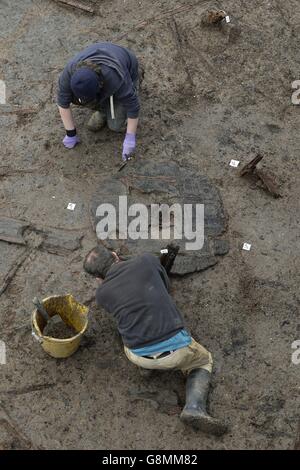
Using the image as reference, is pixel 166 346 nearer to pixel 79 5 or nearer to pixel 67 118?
pixel 67 118

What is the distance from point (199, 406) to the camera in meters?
3.61

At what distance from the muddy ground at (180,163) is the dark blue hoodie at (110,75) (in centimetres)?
57

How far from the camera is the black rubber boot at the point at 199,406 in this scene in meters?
3.53

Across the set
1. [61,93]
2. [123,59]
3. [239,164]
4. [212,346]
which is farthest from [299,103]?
[212,346]

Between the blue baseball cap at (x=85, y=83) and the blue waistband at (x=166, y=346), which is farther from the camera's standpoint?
the blue baseball cap at (x=85, y=83)

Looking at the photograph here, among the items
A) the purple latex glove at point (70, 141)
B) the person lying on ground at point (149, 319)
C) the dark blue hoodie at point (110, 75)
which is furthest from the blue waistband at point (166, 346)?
the purple latex glove at point (70, 141)

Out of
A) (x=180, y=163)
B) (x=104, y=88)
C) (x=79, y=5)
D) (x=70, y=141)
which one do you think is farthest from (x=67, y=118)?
(x=79, y=5)

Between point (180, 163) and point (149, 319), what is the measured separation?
6.51ft

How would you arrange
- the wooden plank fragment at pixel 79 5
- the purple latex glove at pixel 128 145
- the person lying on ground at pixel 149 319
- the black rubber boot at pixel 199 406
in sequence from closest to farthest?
the person lying on ground at pixel 149 319, the black rubber boot at pixel 199 406, the purple latex glove at pixel 128 145, the wooden plank fragment at pixel 79 5

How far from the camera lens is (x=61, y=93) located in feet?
14.8

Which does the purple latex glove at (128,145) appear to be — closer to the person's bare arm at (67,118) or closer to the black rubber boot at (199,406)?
the person's bare arm at (67,118)

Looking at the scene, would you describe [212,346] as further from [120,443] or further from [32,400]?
[32,400]

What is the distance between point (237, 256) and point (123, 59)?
197 cm
